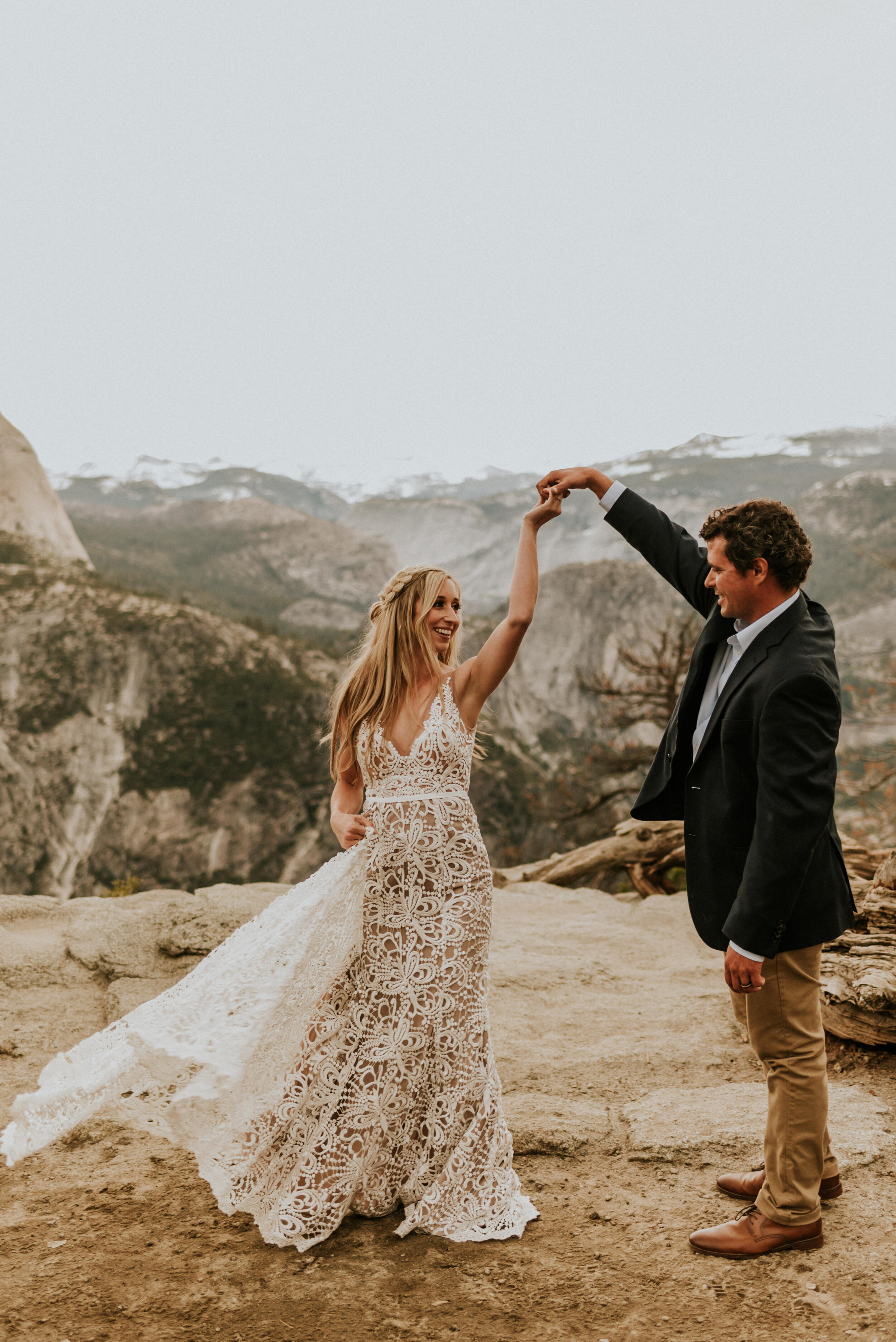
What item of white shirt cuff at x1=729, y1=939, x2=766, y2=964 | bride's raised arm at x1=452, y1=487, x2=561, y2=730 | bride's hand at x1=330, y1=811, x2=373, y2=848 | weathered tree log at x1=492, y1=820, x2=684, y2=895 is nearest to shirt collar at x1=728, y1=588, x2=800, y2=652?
bride's raised arm at x1=452, y1=487, x2=561, y2=730

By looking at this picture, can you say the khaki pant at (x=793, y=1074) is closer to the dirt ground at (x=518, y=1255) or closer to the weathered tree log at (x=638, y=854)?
the dirt ground at (x=518, y=1255)

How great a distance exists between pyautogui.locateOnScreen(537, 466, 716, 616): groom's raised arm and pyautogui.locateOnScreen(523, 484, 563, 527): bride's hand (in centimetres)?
2

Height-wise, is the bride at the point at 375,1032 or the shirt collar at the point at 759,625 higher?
the shirt collar at the point at 759,625

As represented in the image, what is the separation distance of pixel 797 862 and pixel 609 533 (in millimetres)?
79913

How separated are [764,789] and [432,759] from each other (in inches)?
41.7

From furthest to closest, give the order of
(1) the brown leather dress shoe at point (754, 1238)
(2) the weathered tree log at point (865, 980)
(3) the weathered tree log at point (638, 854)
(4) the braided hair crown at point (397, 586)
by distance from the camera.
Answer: (3) the weathered tree log at point (638, 854) < (2) the weathered tree log at point (865, 980) < (4) the braided hair crown at point (397, 586) < (1) the brown leather dress shoe at point (754, 1238)

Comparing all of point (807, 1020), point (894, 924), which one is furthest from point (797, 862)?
point (894, 924)

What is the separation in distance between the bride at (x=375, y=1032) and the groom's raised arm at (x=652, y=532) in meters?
0.18

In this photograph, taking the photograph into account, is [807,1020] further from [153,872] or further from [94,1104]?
[153,872]

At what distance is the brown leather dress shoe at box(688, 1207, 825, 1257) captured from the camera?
2723 millimetres

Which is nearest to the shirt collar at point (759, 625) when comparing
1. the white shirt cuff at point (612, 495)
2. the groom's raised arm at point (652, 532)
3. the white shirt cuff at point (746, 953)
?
the groom's raised arm at point (652, 532)

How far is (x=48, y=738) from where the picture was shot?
26984 mm

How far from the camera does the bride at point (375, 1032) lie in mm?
2910

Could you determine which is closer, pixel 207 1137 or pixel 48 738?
pixel 207 1137
